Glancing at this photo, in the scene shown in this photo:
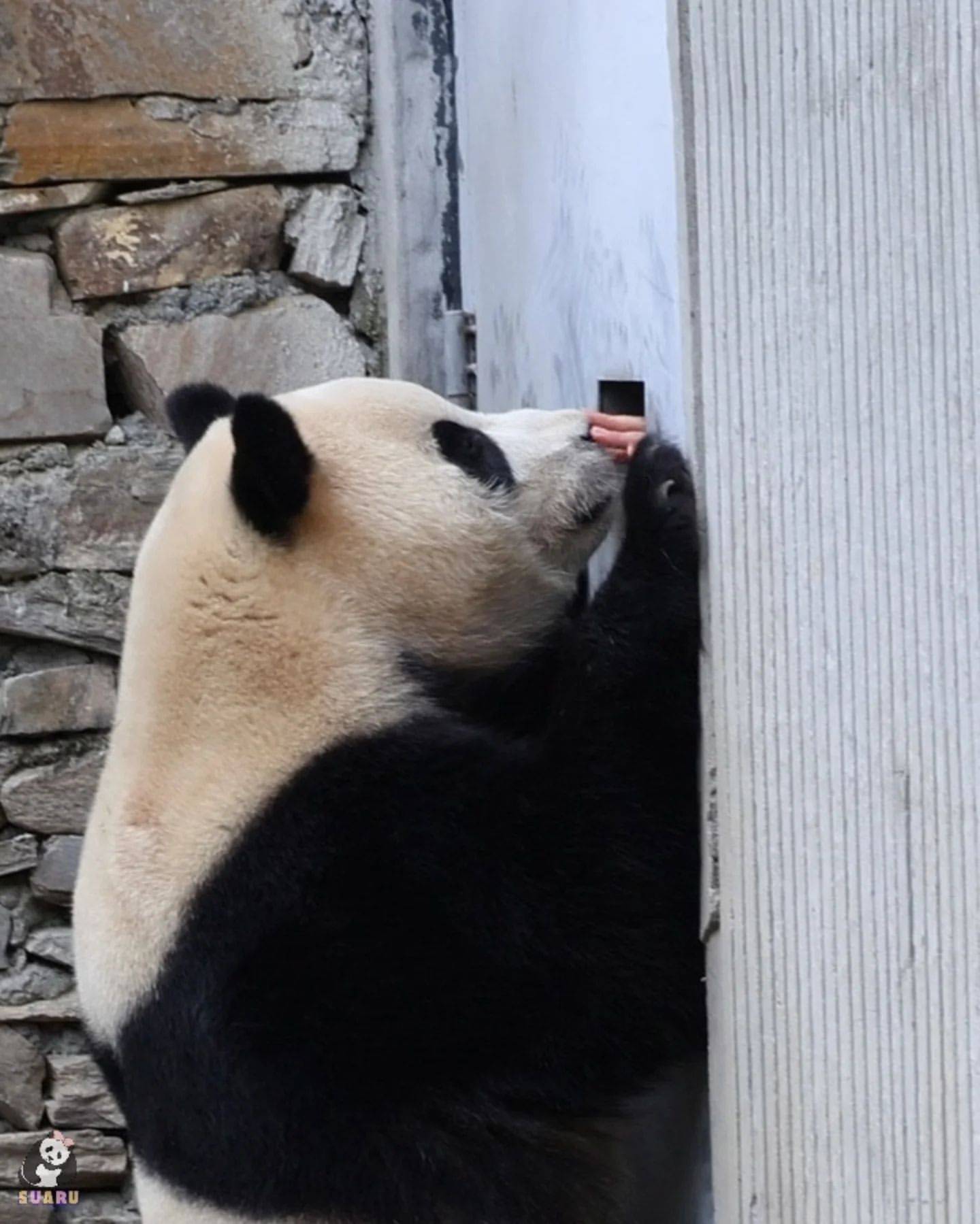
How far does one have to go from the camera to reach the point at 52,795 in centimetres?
355

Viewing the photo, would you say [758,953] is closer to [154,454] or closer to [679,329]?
[679,329]

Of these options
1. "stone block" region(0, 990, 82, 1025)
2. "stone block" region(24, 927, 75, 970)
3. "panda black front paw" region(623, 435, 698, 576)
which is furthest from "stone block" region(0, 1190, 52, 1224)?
"panda black front paw" region(623, 435, 698, 576)

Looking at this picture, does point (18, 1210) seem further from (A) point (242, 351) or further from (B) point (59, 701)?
(A) point (242, 351)

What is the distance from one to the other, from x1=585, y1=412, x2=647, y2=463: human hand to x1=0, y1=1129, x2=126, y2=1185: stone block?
224 cm

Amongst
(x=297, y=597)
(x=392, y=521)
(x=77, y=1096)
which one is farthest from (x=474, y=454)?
(x=77, y=1096)

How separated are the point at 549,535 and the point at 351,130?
188 cm

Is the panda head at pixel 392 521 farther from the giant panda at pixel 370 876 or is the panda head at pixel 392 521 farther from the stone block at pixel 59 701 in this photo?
the stone block at pixel 59 701

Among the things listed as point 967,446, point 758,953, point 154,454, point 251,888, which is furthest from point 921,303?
point 154,454

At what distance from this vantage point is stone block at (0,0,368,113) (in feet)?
11.3

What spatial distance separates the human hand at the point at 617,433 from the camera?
6.59 feet

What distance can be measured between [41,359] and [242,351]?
44 centimetres

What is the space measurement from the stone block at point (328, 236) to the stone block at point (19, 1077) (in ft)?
5.95

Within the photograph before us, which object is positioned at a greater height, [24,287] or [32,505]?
[24,287]

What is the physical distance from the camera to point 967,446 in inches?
55.8
